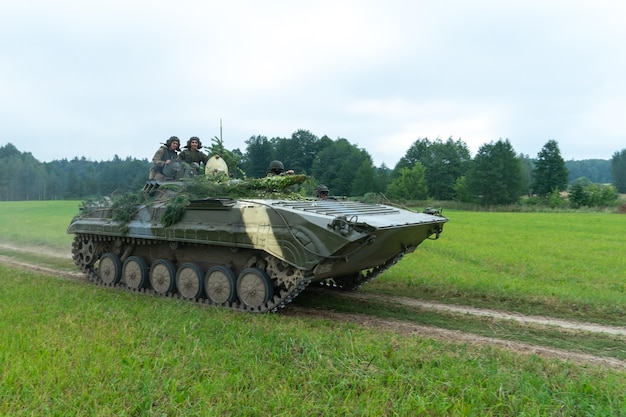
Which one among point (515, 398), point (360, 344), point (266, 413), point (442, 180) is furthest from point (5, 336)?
point (442, 180)

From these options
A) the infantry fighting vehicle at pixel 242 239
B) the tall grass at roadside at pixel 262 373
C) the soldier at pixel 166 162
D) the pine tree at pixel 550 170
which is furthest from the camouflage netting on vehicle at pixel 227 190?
the pine tree at pixel 550 170

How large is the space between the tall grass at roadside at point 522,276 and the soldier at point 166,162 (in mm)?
4530

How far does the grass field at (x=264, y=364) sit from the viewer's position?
14.3ft

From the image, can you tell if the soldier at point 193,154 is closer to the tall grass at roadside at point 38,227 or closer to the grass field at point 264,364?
the grass field at point 264,364

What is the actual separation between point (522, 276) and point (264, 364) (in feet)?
28.3

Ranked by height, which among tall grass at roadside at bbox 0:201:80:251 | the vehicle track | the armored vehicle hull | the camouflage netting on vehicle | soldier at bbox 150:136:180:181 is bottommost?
the vehicle track

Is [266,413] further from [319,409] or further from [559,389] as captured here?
[559,389]

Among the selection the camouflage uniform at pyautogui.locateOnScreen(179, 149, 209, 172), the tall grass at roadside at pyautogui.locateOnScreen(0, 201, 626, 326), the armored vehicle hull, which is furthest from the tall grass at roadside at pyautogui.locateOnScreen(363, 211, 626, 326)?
the camouflage uniform at pyautogui.locateOnScreen(179, 149, 209, 172)

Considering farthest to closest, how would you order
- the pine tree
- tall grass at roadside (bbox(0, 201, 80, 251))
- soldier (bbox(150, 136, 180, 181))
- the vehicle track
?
the pine tree
tall grass at roadside (bbox(0, 201, 80, 251))
soldier (bbox(150, 136, 180, 181))
the vehicle track

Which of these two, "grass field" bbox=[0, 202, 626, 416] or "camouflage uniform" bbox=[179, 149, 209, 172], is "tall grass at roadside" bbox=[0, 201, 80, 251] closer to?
"camouflage uniform" bbox=[179, 149, 209, 172]

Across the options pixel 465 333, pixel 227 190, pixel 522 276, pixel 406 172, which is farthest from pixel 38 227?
pixel 406 172

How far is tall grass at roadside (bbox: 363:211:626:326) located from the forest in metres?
6.82

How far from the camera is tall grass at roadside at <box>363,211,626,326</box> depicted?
9359mm

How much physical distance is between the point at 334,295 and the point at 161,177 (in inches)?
165
